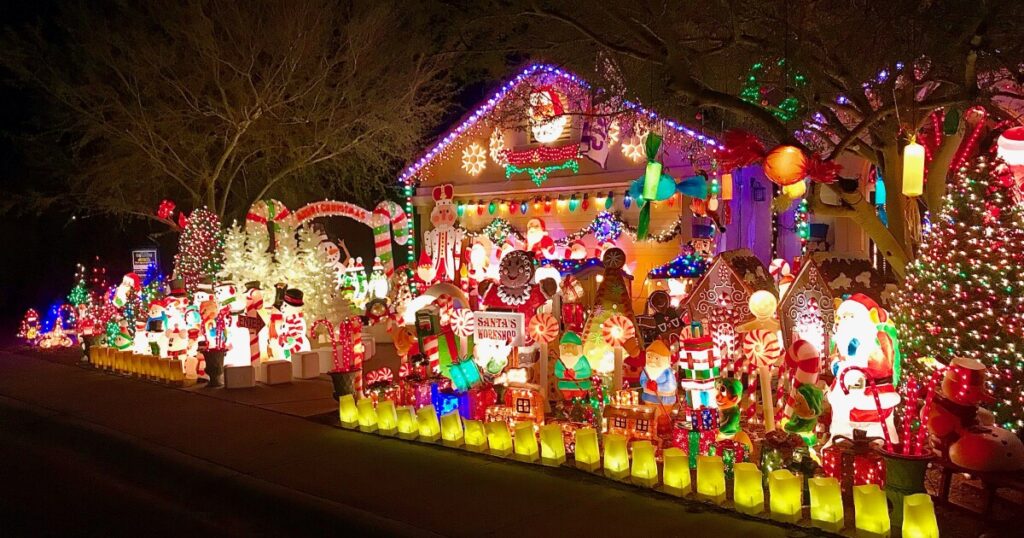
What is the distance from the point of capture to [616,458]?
7.21 metres

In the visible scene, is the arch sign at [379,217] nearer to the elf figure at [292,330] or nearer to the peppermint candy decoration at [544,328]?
the elf figure at [292,330]

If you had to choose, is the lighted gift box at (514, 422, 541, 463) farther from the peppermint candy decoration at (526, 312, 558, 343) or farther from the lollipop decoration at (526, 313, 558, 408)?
the peppermint candy decoration at (526, 312, 558, 343)

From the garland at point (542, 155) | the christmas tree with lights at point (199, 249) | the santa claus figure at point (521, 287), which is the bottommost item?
the santa claus figure at point (521, 287)

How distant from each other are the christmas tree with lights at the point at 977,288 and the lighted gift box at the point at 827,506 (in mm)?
2417

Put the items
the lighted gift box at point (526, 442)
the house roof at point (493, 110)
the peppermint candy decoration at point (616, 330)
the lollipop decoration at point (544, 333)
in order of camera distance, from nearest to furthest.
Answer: the lighted gift box at point (526, 442) < the peppermint candy decoration at point (616, 330) < the lollipop decoration at point (544, 333) < the house roof at point (493, 110)

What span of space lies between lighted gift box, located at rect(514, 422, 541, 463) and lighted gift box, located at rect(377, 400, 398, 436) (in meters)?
1.92

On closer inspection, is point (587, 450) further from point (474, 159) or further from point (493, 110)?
point (474, 159)

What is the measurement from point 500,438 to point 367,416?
2.12 meters

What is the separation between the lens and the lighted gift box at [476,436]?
8430 millimetres

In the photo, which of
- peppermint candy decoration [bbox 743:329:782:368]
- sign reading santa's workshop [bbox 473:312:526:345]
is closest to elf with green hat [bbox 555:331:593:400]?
sign reading santa's workshop [bbox 473:312:526:345]

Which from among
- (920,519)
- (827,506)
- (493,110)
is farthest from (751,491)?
(493,110)

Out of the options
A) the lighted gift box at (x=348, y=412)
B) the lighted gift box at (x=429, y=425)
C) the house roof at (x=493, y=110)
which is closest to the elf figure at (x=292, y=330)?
the lighted gift box at (x=348, y=412)

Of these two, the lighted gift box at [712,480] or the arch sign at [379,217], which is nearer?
the lighted gift box at [712,480]

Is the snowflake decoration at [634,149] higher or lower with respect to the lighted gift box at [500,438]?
higher
